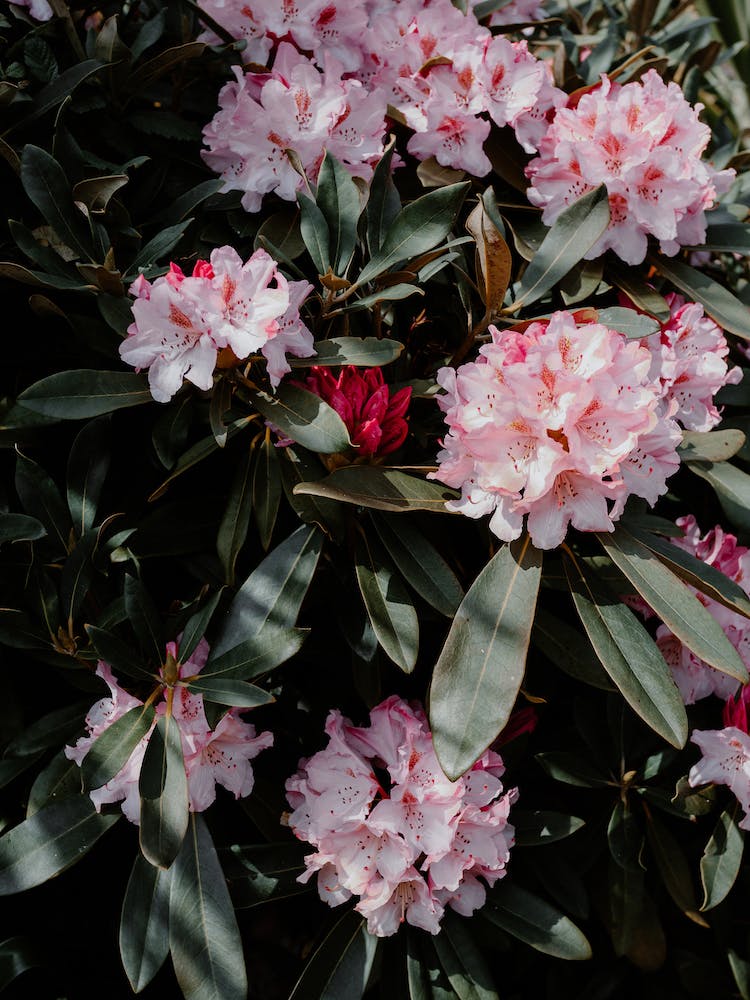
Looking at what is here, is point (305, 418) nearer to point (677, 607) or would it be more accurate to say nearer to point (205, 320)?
point (205, 320)

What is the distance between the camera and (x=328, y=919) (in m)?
1.19

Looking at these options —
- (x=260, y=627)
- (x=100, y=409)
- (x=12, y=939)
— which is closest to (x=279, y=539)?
(x=260, y=627)

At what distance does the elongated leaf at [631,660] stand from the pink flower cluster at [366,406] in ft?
0.89

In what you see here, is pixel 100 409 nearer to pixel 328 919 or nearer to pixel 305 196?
pixel 305 196

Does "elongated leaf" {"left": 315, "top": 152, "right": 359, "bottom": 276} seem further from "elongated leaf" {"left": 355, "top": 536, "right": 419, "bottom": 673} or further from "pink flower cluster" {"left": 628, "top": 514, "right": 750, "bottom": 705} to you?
"pink flower cluster" {"left": 628, "top": 514, "right": 750, "bottom": 705}

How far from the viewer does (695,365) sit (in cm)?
117

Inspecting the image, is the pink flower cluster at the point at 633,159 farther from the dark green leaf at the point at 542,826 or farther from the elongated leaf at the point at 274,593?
the dark green leaf at the point at 542,826

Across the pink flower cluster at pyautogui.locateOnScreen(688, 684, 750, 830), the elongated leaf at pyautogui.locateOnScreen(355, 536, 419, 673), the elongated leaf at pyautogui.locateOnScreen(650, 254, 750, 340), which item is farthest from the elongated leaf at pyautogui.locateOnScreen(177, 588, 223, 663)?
the elongated leaf at pyautogui.locateOnScreen(650, 254, 750, 340)

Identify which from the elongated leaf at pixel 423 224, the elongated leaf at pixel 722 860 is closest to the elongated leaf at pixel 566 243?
the elongated leaf at pixel 423 224

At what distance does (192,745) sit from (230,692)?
0.09 metres

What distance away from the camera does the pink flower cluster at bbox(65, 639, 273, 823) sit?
0.98 meters

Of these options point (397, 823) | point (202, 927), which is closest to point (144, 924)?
point (202, 927)

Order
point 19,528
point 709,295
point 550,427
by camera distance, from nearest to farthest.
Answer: point 550,427
point 19,528
point 709,295

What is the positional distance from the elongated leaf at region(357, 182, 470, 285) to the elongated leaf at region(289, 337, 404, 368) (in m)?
0.09
